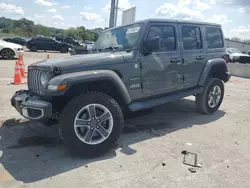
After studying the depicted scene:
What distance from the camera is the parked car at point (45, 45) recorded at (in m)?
25.7

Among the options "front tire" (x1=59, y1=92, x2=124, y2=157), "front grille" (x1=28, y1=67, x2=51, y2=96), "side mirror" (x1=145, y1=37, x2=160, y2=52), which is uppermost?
"side mirror" (x1=145, y1=37, x2=160, y2=52)

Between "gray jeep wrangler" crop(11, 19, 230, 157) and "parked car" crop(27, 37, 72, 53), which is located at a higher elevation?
"parked car" crop(27, 37, 72, 53)

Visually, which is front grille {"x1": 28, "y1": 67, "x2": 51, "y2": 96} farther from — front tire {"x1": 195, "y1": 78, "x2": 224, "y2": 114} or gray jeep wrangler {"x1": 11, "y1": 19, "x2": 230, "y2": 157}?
front tire {"x1": 195, "y1": 78, "x2": 224, "y2": 114}

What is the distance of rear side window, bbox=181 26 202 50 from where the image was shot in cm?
499

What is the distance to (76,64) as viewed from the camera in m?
3.47

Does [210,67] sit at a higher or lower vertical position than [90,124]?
higher

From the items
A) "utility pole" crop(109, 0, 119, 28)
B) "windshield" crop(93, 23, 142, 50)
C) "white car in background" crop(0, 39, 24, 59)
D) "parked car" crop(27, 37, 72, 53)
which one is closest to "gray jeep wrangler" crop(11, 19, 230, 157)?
"windshield" crop(93, 23, 142, 50)

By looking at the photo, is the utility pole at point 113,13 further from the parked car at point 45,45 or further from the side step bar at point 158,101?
the parked car at point 45,45

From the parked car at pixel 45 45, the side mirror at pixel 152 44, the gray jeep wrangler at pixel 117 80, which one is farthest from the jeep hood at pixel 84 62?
the parked car at pixel 45 45

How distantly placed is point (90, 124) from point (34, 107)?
2.62ft

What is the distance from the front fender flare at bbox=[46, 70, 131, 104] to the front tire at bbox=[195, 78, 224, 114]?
240cm

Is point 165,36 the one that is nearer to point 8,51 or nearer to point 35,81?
point 35,81

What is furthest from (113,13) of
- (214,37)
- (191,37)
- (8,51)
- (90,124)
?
(90,124)

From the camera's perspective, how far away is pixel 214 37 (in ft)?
18.9
